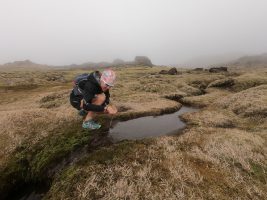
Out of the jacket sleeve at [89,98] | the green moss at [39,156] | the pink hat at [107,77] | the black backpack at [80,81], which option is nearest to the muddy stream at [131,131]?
the green moss at [39,156]

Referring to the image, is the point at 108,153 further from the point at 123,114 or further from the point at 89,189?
the point at 123,114

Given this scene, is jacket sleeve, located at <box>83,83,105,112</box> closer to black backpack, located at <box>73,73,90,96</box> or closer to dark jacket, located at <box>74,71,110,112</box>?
dark jacket, located at <box>74,71,110,112</box>

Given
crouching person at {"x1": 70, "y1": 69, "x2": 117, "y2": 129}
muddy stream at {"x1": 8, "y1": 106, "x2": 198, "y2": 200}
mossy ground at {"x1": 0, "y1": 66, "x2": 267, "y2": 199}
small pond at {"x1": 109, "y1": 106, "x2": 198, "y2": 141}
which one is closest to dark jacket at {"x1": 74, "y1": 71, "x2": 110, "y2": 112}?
crouching person at {"x1": 70, "y1": 69, "x2": 117, "y2": 129}

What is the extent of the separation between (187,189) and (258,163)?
5.77 meters

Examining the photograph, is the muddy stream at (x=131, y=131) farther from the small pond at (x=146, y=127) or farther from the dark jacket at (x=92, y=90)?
the dark jacket at (x=92, y=90)

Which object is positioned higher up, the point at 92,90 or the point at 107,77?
the point at 107,77

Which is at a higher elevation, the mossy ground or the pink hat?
the pink hat

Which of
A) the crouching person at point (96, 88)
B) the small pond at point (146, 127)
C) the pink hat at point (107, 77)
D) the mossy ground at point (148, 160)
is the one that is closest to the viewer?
the mossy ground at point (148, 160)

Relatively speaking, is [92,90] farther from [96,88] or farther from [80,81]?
[80,81]

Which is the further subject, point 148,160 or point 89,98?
point 89,98

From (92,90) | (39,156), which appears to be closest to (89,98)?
(92,90)

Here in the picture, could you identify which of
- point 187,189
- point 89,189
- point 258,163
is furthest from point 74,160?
point 258,163

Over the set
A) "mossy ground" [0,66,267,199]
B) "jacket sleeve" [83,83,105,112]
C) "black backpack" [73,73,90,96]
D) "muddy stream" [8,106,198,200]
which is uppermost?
"black backpack" [73,73,90,96]

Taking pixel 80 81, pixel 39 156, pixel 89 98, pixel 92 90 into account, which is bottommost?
pixel 39 156
